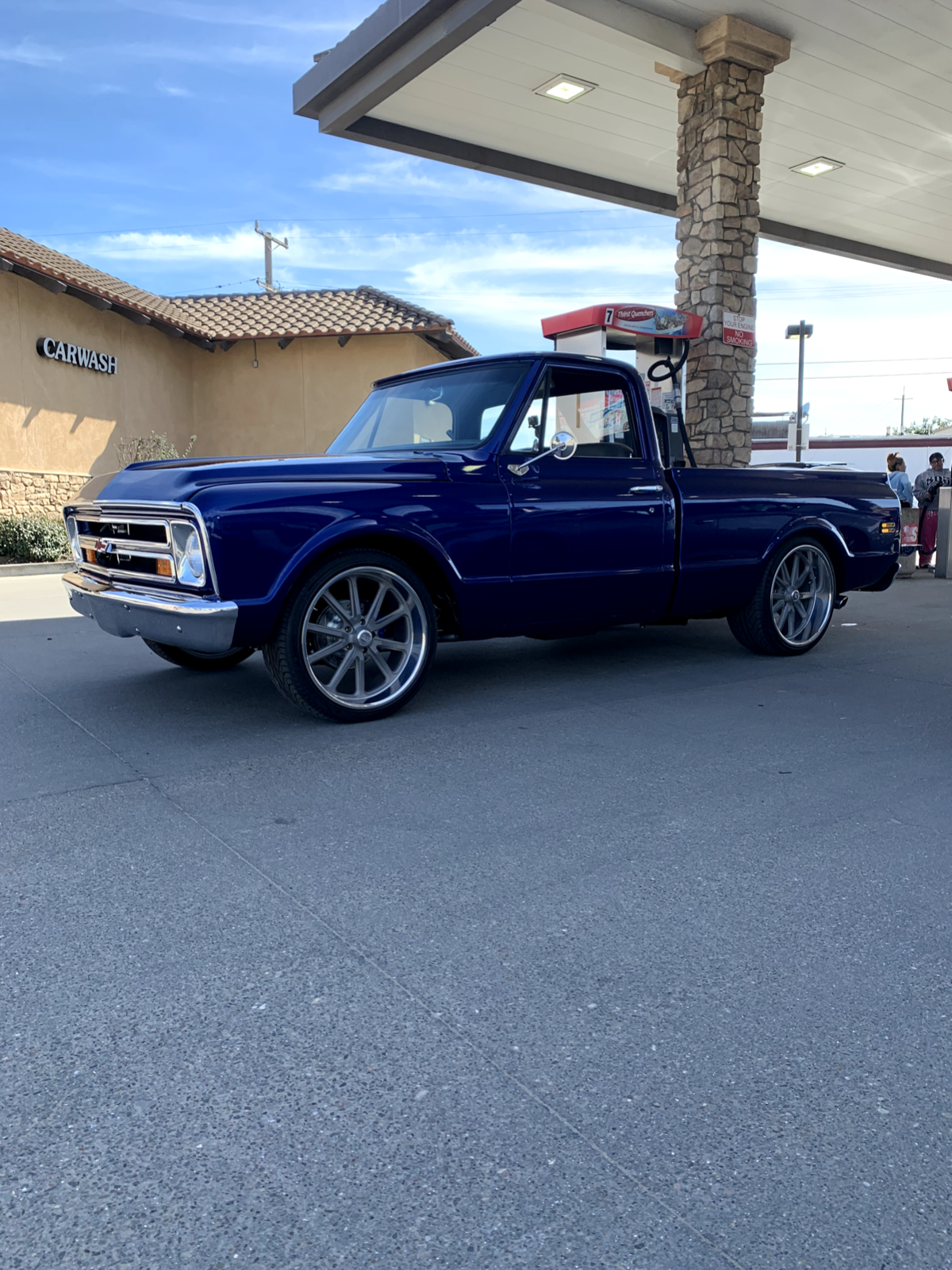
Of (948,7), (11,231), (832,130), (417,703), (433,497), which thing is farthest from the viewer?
(11,231)

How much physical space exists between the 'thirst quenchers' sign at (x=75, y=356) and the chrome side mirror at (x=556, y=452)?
1592 cm

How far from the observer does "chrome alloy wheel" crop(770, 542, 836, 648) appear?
22.0 ft

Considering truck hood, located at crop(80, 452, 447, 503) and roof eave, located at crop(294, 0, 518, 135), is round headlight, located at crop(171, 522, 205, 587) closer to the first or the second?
truck hood, located at crop(80, 452, 447, 503)

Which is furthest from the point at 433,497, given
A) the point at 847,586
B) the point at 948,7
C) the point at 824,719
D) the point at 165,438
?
the point at 165,438

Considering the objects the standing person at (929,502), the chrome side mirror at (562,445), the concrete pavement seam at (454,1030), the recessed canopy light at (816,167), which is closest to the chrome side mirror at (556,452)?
the chrome side mirror at (562,445)

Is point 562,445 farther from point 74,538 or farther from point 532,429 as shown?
point 74,538

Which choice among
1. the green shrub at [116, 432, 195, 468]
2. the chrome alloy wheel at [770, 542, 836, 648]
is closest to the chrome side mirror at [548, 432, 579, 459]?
the chrome alloy wheel at [770, 542, 836, 648]

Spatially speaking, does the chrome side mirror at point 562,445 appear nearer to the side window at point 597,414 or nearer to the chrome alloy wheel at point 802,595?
the side window at point 597,414

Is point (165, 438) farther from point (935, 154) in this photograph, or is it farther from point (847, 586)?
point (847, 586)

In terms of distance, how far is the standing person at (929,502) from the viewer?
48.1 ft

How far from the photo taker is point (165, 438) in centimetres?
2194

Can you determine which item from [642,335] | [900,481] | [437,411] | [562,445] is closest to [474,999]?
[562,445]

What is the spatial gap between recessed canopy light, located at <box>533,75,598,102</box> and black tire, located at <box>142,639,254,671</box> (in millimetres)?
8205

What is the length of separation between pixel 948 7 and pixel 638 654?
24.3ft
